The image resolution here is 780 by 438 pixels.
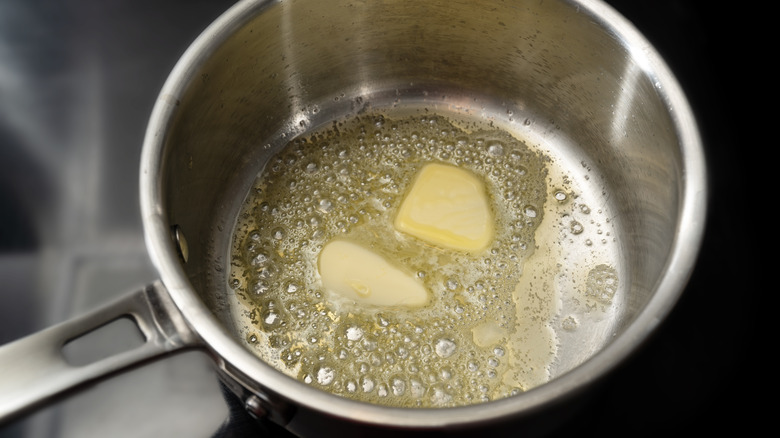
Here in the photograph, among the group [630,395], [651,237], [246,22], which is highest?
[246,22]

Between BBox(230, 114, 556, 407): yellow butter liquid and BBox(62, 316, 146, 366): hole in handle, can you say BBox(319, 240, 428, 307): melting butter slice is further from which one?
BBox(62, 316, 146, 366): hole in handle

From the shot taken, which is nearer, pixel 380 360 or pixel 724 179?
pixel 380 360

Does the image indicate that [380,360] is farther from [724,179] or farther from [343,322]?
[724,179]

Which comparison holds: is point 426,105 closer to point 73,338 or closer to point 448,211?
point 448,211

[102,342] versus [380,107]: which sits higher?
[380,107]

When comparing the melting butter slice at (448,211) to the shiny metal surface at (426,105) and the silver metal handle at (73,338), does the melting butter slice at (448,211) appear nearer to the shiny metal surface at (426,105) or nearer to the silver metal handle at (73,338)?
the shiny metal surface at (426,105)

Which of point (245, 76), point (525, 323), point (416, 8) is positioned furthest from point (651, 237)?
point (245, 76)

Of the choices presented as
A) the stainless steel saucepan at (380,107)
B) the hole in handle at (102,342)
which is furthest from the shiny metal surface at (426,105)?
the hole in handle at (102,342)

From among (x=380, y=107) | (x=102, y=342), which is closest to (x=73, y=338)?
(x=102, y=342)
